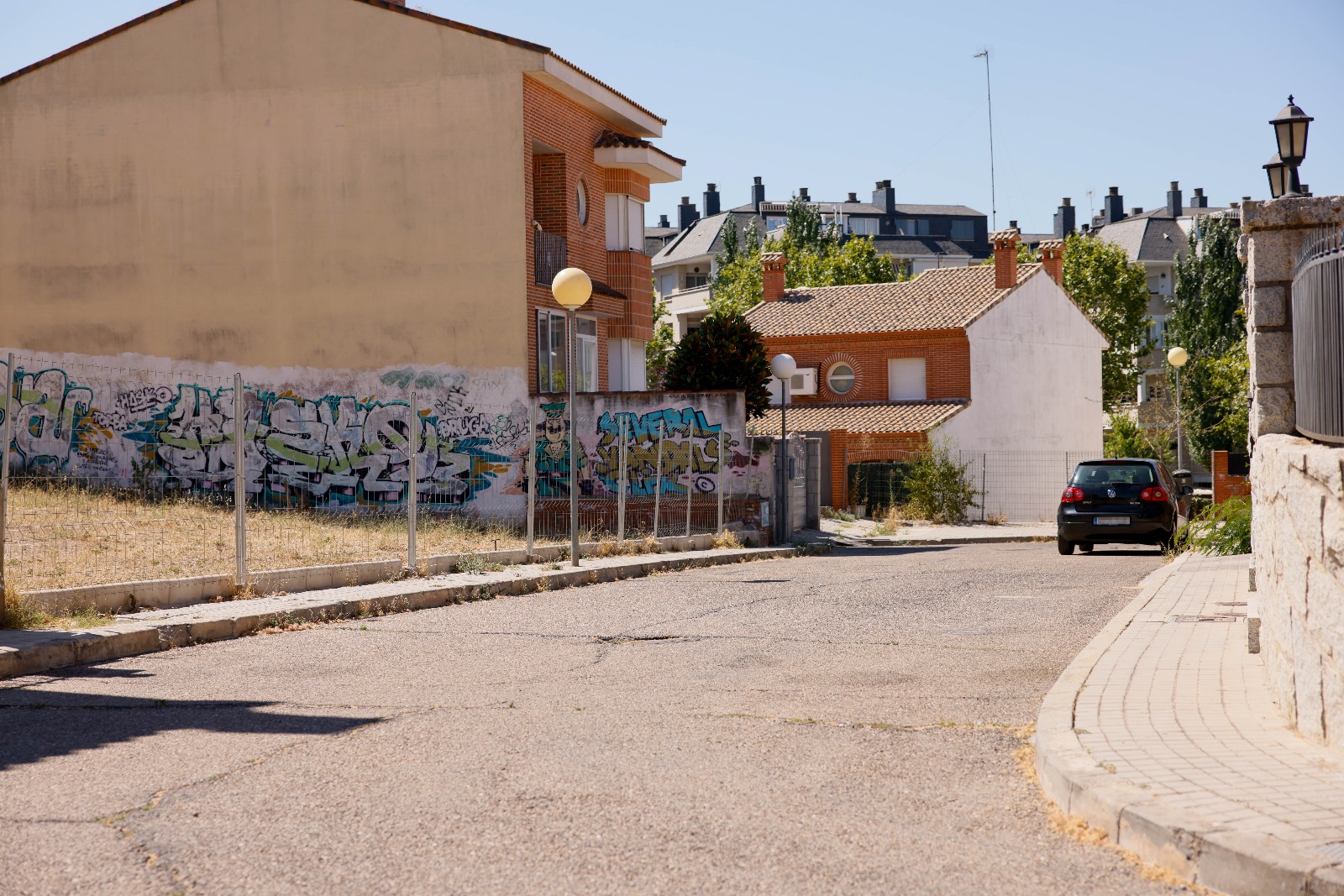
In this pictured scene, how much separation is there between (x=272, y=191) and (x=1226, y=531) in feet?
63.6

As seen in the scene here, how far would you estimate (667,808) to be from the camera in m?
5.19

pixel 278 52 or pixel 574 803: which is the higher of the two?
pixel 278 52

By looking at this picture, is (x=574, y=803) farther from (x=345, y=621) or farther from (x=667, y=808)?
(x=345, y=621)

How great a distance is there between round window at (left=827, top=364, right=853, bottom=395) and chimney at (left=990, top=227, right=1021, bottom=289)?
605 cm

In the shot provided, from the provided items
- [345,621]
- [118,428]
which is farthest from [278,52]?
[345,621]

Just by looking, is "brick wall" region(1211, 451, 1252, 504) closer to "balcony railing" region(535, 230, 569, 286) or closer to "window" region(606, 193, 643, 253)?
"balcony railing" region(535, 230, 569, 286)

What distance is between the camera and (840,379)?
46.3 m

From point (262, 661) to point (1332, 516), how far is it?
7036 mm

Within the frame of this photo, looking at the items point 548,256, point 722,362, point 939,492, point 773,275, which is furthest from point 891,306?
point 548,256

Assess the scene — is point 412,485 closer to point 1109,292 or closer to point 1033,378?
point 1033,378

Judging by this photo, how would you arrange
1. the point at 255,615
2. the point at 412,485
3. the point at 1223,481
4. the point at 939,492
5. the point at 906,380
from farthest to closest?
the point at 906,380, the point at 939,492, the point at 1223,481, the point at 412,485, the point at 255,615

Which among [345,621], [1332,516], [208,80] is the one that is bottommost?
[345,621]

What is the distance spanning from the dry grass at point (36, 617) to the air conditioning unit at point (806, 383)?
3658 centimetres

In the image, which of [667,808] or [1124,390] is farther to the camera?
[1124,390]
